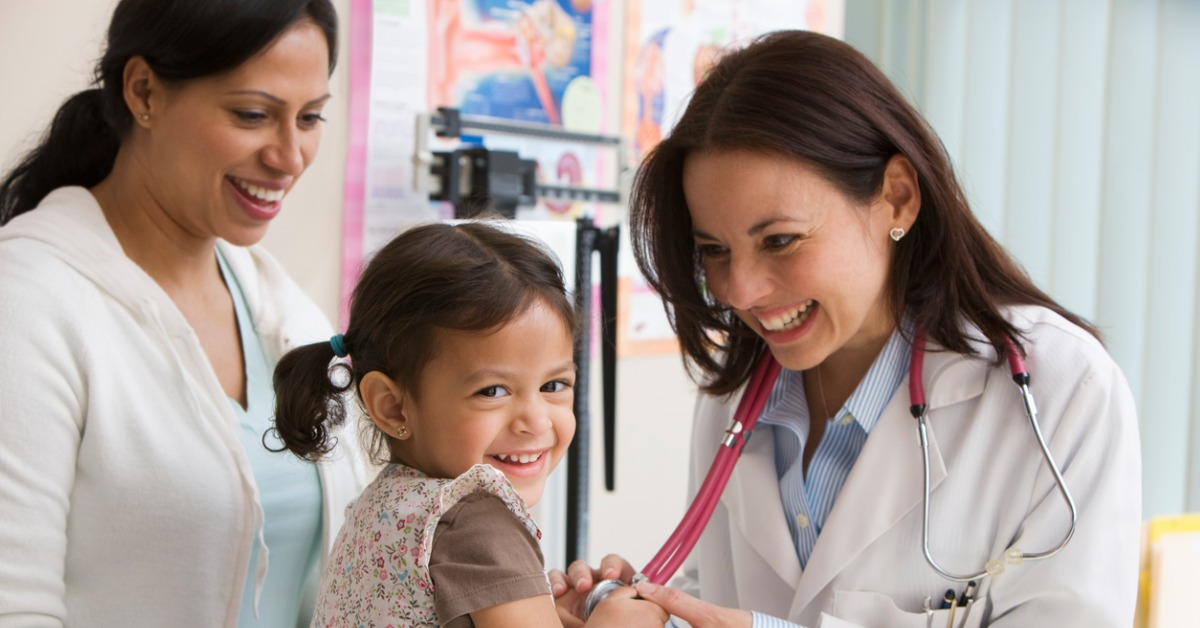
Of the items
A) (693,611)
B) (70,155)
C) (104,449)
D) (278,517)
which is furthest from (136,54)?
(693,611)

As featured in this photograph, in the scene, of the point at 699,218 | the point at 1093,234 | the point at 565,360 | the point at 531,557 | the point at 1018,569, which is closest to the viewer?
the point at 531,557

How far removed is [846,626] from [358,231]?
1386mm

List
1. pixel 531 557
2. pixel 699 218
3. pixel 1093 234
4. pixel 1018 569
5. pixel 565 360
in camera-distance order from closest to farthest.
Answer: pixel 531 557, pixel 565 360, pixel 1018 569, pixel 699 218, pixel 1093 234

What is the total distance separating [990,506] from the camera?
1314 millimetres

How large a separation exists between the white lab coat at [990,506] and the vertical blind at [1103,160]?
1.40 metres

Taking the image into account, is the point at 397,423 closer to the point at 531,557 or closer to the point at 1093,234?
the point at 531,557

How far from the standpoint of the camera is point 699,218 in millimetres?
1376

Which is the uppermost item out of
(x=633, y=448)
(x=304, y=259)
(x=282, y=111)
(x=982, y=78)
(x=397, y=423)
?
(x=982, y=78)

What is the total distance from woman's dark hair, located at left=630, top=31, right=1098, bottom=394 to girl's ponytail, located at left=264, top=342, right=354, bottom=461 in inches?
20.6

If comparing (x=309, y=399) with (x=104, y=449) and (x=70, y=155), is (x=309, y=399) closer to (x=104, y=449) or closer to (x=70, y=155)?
(x=104, y=449)

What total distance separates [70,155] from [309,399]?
1.93ft

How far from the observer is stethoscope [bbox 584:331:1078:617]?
124 centimetres

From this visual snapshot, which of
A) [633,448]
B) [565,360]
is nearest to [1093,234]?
[633,448]

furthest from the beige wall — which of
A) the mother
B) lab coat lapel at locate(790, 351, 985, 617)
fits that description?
lab coat lapel at locate(790, 351, 985, 617)
